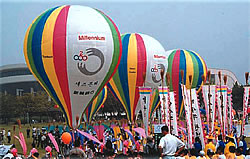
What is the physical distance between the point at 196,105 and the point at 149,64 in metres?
9.13

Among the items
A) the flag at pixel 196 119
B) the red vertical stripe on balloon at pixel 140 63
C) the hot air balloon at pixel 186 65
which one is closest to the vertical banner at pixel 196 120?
the flag at pixel 196 119

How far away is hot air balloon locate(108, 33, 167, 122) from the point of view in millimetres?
21172

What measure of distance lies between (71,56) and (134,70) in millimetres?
7690

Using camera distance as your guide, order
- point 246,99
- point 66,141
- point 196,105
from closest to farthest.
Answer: point 66,141, point 196,105, point 246,99

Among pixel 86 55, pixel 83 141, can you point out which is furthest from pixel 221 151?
pixel 86 55

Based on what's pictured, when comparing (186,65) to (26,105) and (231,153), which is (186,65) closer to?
(231,153)

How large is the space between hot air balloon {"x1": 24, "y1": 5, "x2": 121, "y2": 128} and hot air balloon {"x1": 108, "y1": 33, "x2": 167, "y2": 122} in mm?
6134

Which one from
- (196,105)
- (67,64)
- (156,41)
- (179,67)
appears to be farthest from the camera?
(179,67)

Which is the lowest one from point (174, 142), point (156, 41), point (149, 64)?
point (174, 142)

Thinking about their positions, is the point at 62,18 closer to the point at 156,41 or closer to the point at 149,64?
the point at 149,64

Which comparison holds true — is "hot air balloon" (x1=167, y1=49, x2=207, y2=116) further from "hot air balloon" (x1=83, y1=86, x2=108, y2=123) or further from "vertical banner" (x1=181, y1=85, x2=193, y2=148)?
"vertical banner" (x1=181, y1=85, x2=193, y2=148)

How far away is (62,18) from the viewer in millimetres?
14680

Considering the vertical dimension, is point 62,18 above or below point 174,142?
above

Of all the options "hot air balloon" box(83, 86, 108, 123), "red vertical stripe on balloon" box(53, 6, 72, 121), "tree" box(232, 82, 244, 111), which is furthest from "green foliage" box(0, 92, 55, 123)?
"red vertical stripe on balloon" box(53, 6, 72, 121)
